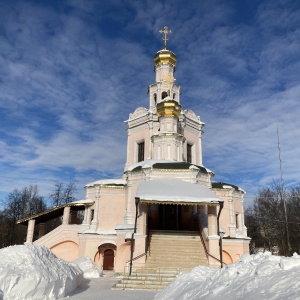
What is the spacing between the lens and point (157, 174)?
690 inches

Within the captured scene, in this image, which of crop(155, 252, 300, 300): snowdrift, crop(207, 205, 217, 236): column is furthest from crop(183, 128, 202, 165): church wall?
crop(155, 252, 300, 300): snowdrift

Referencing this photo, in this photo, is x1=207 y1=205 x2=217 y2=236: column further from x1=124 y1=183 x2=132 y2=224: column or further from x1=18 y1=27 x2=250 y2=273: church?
x1=124 y1=183 x2=132 y2=224: column

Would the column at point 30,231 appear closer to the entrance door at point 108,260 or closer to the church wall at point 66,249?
the church wall at point 66,249

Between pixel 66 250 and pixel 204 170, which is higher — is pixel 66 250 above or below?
below

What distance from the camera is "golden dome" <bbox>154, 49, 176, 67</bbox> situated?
26.6 metres

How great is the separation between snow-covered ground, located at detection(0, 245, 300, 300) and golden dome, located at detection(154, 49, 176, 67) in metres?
20.9

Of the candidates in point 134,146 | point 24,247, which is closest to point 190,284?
point 24,247

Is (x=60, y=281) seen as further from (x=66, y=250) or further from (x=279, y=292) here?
(x=66, y=250)

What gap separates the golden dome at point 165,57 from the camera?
26562mm

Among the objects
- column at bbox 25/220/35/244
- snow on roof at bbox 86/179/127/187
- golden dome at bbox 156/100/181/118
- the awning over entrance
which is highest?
golden dome at bbox 156/100/181/118

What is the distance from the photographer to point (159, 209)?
18.2 metres

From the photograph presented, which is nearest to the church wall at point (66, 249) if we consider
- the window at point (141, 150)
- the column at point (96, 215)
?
the column at point (96, 215)

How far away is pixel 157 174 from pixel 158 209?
2.33 metres

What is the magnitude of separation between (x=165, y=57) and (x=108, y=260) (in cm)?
1804
